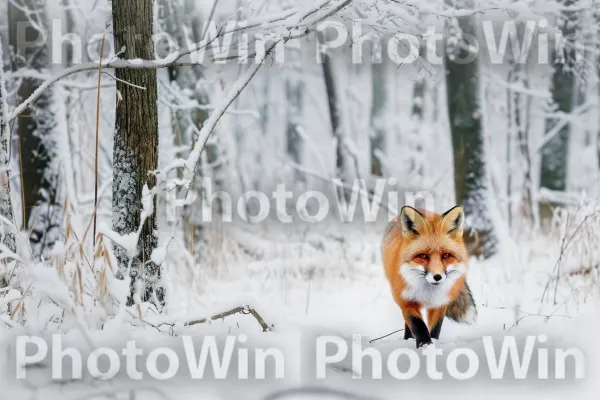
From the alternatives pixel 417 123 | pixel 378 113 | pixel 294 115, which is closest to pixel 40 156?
pixel 417 123

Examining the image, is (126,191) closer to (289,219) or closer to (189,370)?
(189,370)

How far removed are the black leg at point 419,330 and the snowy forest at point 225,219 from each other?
122 millimetres

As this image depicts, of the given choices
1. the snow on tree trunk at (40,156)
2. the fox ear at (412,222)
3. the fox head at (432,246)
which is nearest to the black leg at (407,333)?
the fox head at (432,246)

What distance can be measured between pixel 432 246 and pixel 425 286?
0.80ft

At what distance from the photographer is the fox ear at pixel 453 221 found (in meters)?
3.41

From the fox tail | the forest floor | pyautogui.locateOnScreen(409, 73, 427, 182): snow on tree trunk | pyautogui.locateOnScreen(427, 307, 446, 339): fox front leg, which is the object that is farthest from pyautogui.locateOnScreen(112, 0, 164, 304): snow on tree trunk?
pyautogui.locateOnScreen(409, 73, 427, 182): snow on tree trunk

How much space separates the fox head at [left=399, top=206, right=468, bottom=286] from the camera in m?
3.39

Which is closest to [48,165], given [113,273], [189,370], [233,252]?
[233,252]

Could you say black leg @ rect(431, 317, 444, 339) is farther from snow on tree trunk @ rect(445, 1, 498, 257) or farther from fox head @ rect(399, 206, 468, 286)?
snow on tree trunk @ rect(445, 1, 498, 257)

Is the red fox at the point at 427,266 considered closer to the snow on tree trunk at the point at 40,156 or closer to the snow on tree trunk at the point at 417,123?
the snow on tree trunk at the point at 40,156

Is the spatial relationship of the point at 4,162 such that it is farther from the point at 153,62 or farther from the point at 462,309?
the point at 462,309

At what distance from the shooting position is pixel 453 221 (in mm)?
3426

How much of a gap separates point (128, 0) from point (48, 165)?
186 inches

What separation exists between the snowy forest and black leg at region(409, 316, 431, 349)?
12 cm
